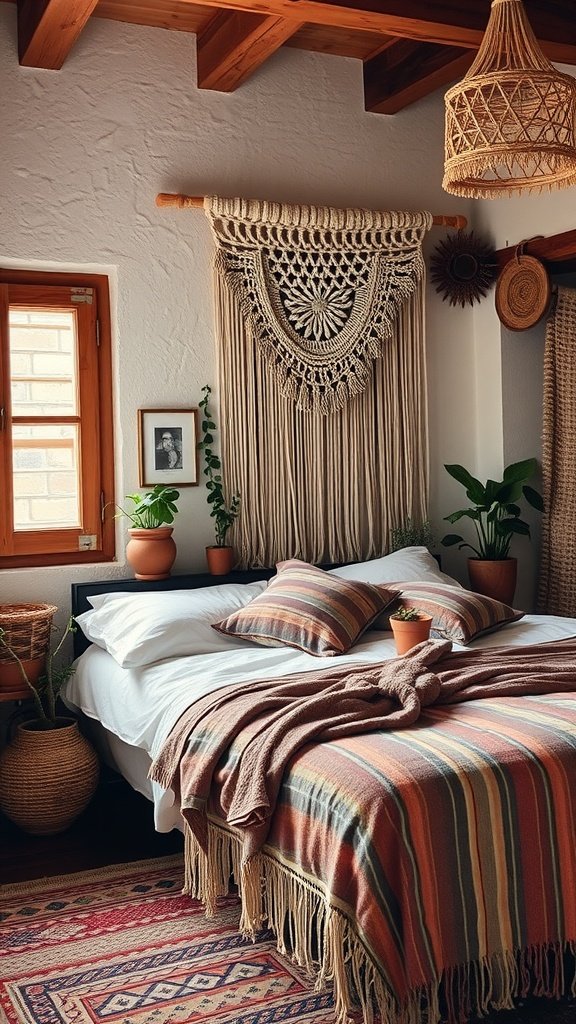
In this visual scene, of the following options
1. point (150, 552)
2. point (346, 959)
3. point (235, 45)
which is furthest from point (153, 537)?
point (346, 959)

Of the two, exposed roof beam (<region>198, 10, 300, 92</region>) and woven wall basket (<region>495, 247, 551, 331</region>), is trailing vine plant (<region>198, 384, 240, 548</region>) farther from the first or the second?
woven wall basket (<region>495, 247, 551, 331</region>)

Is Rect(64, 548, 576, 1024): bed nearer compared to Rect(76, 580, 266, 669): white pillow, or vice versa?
Rect(64, 548, 576, 1024): bed

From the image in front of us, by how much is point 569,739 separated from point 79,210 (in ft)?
9.36

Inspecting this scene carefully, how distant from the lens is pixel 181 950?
2.82 meters

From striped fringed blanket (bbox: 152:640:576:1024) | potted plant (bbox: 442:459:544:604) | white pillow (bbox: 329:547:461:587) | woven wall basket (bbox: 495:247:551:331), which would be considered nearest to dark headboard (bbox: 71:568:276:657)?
white pillow (bbox: 329:547:461:587)

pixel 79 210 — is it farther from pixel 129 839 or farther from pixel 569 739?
pixel 569 739

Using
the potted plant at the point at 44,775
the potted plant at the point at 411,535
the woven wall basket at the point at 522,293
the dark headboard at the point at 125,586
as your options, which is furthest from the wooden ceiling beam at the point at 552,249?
the potted plant at the point at 44,775

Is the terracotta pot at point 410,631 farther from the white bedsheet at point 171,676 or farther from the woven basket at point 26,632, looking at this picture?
the woven basket at point 26,632

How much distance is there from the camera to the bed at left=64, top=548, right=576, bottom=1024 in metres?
2.21

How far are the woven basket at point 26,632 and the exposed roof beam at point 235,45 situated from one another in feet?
7.36

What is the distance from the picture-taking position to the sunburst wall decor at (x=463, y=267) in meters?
4.94

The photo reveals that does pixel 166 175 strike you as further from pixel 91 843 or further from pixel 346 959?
pixel 346 959

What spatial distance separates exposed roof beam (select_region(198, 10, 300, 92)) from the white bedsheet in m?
2.20

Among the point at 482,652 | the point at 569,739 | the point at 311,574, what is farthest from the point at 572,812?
the point at 311,574
